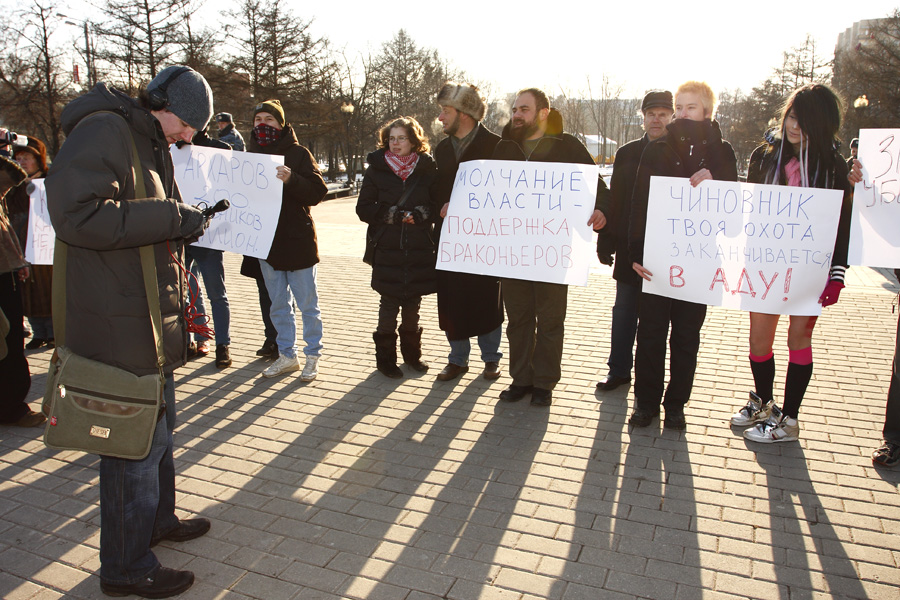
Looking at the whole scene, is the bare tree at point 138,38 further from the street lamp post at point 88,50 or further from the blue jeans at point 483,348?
the blue jeans at point 483,348

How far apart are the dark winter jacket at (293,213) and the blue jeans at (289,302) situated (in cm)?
13

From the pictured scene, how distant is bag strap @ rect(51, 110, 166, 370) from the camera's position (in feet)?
8.36

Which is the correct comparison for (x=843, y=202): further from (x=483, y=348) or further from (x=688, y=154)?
(x=483, y=348)

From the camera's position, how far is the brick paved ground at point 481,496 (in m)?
2.88

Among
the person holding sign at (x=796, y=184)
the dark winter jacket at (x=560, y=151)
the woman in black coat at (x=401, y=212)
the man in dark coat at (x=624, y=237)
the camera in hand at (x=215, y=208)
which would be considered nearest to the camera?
the camera in hand at (x=215, y=208)

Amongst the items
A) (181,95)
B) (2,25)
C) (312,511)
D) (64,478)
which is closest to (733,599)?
(312,511)

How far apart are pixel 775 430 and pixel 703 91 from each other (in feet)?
7.25

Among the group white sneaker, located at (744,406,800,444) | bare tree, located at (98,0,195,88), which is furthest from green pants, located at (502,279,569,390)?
bare tree, located at (98,0,195,88)

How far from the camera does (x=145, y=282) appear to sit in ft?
8.54

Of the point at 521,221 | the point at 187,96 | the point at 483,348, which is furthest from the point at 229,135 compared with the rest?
the point at 187,96

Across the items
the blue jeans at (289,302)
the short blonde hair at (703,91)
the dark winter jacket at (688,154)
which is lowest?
the blue jeans at (289,302)

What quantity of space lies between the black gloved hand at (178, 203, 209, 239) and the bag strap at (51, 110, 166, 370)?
5.8 inches

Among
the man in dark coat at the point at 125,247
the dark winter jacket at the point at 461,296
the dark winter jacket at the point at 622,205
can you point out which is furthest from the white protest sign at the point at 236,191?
the dark winter jacket at the point at 622,205

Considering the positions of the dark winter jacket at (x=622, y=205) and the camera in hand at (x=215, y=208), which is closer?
the camera in hand at (x=215, y=208)
